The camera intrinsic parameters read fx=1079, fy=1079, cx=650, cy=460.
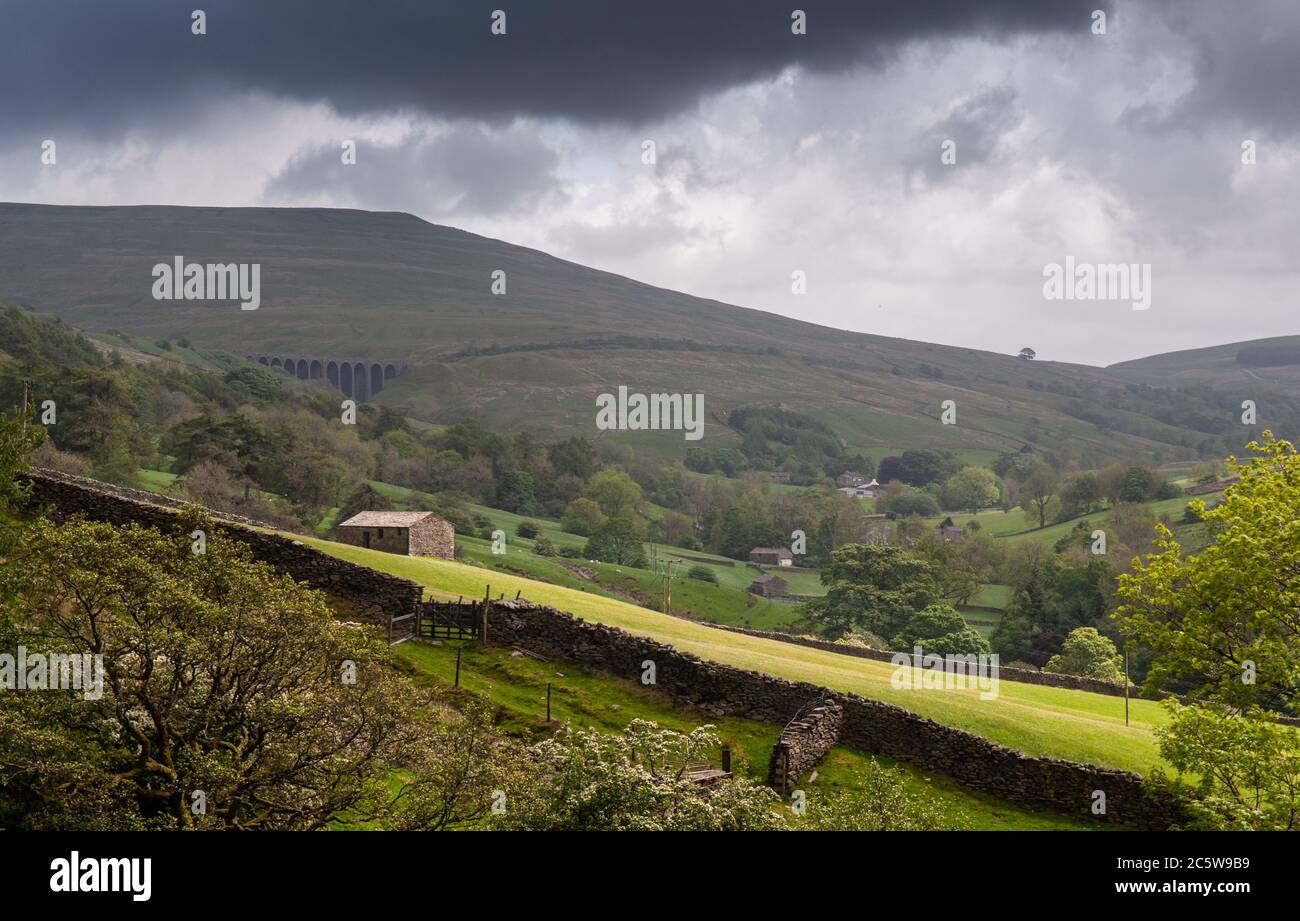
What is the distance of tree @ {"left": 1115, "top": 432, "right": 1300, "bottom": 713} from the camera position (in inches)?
1155

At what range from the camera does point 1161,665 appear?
31.5 metres

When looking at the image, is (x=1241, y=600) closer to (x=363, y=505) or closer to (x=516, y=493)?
(x=363, y=505)

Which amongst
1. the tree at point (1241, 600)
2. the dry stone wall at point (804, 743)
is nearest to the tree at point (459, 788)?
the dry stone wall at point (804, 743)

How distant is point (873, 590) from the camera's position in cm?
10094

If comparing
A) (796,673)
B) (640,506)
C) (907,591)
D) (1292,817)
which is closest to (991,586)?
(907,591)

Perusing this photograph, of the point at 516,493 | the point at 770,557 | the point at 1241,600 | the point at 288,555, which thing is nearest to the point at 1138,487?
the point at 770,557

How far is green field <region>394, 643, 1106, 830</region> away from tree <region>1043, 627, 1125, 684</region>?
47.0m

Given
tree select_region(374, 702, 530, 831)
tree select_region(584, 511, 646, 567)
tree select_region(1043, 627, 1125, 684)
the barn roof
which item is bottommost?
tree select_region(1043, 627, 1125, 684)

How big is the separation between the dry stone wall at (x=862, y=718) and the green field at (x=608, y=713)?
1.75 feet

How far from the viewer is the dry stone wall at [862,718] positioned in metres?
32.4

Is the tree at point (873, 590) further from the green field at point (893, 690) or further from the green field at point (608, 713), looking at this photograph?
the green field at point (608, 713)

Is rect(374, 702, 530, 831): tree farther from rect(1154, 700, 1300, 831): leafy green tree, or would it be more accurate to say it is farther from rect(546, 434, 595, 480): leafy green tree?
rect(546, 434, 595, 480): leafy green tree

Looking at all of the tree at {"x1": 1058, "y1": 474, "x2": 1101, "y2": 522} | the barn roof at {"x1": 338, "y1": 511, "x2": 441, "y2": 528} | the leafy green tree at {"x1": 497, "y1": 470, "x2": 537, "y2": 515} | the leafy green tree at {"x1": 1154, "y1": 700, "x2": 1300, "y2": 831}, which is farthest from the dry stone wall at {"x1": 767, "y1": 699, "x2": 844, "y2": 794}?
the tree at {"x1": 1058, "y1": 474, "x2": 1101, "y2": 522}
